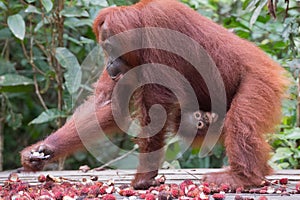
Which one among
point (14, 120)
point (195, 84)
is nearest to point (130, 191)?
point (195, 84)

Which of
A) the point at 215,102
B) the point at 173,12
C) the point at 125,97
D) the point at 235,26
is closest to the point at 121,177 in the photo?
the point at 125,97

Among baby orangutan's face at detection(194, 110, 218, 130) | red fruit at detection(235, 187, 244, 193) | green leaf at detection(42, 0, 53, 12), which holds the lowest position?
red fruit at detection(235, 187, 244, 193)

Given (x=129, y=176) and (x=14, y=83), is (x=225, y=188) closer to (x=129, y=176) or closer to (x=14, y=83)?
(x=129, y=176)

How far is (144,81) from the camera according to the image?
2.75 m

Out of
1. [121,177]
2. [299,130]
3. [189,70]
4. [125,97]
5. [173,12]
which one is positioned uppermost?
[173,12]

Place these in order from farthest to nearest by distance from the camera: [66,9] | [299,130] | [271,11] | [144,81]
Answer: [66,9] → [299,130] → [144,81] → [271,11]

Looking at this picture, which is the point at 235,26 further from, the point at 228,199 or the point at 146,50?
the point at 228,199

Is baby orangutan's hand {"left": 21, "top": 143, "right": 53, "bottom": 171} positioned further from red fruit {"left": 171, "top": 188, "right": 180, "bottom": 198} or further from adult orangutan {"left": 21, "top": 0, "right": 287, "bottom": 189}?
red fruit {"left": 171, "top": 188, "right": 180, "bottom": 198}

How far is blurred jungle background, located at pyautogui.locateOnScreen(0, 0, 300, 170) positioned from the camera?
12.4ft

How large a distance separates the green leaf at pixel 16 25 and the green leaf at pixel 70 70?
0.99 ft

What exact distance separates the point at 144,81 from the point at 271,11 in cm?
69

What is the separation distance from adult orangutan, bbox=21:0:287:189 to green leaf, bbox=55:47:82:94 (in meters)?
0.96

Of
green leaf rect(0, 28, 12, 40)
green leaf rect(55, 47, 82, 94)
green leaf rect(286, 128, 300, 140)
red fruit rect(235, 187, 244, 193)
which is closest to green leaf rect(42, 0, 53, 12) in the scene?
green leaf rect(55, 47, 82, 94)

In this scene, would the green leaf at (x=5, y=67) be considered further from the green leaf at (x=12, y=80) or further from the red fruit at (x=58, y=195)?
the red fruit at (x=58, y=195)
